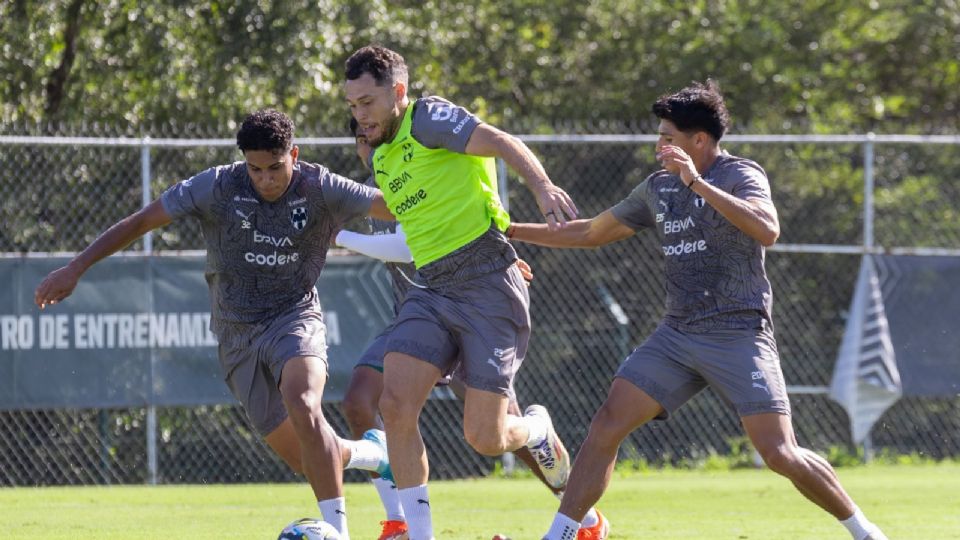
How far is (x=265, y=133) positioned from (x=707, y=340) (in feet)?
7.23

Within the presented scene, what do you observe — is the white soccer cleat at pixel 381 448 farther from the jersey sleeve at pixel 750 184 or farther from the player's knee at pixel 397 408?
the jersey sleeve at pixel 750 184

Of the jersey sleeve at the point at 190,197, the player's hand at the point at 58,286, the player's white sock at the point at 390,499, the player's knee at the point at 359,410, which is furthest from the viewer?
the player's knee at the point at 359,410

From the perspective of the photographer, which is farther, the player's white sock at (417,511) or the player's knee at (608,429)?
the player's knee at (608,429)

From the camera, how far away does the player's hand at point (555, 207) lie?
5961mm

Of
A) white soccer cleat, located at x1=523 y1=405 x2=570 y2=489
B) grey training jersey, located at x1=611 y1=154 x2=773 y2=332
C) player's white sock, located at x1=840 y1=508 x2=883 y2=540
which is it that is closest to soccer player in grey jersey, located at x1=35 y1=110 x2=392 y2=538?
white soccer cleat, located at x1=523 y1=405 x2=570 y2=489

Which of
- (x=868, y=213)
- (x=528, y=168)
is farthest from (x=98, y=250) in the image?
(x=868, y=213)

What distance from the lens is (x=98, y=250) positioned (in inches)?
274

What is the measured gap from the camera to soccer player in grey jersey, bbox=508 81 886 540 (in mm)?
6516

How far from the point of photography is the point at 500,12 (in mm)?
17703

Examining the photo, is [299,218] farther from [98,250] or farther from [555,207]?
[555,207]

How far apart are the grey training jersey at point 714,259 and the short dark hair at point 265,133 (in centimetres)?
177

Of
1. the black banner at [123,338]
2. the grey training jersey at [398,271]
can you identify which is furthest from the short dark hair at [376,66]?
the black banner at [123,338]

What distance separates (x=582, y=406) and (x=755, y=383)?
6.20 meters

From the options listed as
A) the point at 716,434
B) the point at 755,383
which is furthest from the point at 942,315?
the point at 755,383
